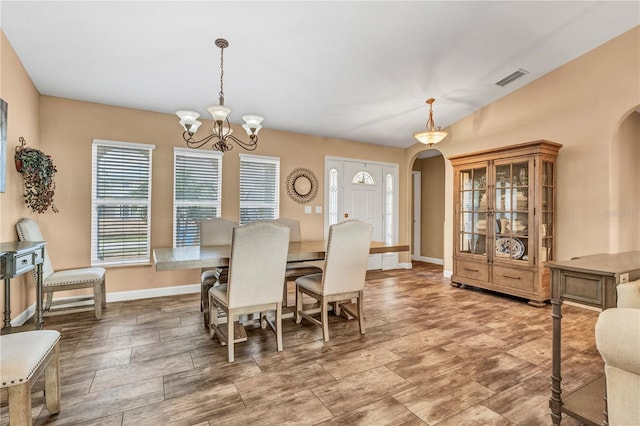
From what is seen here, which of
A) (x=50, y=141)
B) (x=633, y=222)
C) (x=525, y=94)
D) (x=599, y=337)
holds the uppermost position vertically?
(x=525, y=94)

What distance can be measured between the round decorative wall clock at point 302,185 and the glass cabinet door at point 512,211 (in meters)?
2.71

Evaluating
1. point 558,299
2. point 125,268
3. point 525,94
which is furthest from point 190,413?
point 525,94

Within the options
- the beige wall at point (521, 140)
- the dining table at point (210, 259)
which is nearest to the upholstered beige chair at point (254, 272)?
the dining table at point (210, 259)

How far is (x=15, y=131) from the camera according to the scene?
300 centimetres

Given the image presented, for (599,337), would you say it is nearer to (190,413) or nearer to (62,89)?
(190,413)

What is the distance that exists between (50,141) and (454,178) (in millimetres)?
5333

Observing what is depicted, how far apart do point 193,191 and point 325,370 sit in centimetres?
311

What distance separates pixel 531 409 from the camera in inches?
72.6

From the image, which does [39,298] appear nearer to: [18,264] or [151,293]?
[18,264]

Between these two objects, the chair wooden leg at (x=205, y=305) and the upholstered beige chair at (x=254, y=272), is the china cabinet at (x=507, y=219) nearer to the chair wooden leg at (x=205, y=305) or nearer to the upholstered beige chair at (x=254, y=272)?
the upholstered beige chair at (x=254, y=272)

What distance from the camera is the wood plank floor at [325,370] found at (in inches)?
70.7

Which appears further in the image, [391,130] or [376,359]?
[391,130]

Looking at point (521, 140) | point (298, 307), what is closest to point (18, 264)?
point (298, 307)

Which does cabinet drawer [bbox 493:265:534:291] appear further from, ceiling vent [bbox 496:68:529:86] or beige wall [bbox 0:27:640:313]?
ceiling vent [bbox 496:68:529:86]
